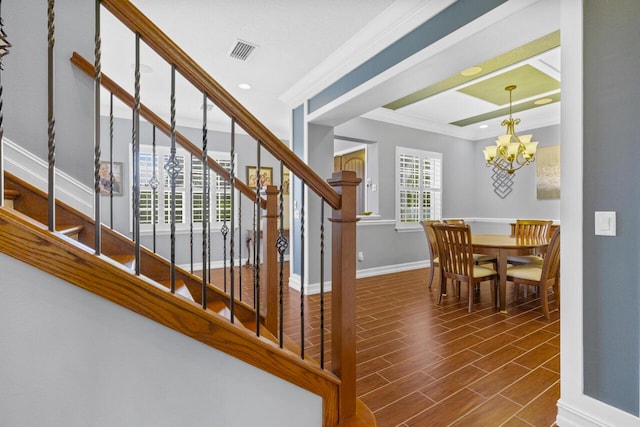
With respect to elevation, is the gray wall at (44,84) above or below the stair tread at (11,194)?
above

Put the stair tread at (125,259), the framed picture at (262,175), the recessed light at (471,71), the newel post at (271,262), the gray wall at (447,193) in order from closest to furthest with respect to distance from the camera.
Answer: the stair tread at (125,259)
the newel post at (271,262)
the recessed light at (471,71)
the gray wall at (447,193)
the framed picture at (262,175)

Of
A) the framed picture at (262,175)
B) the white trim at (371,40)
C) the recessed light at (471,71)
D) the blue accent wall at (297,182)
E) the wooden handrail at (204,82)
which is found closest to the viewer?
the wooden handrail at (204,82)

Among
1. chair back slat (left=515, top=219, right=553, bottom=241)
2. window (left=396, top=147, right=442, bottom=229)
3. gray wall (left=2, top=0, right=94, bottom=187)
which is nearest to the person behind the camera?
gray wall (left=2, top=0, right=94, bottom=187)

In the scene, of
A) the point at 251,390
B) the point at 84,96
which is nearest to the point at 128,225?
the point at 84,96

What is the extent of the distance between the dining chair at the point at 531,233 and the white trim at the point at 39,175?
4616 mm

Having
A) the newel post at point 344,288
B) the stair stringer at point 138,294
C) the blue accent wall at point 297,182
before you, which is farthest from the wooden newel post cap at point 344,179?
the blue accent wall at point 297,182

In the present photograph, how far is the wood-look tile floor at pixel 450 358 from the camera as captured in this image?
5.64ft

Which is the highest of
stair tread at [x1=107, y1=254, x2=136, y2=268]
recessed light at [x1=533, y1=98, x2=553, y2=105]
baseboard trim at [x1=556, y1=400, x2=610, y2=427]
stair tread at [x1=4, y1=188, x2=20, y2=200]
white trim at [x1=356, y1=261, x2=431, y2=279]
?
recessed light at [x1=533, y1=98, x2=553, y2=105]

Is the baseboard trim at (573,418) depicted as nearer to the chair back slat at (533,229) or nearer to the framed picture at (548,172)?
the chair back slat at (533,229)

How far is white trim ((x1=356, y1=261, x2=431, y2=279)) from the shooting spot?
4.85 meters

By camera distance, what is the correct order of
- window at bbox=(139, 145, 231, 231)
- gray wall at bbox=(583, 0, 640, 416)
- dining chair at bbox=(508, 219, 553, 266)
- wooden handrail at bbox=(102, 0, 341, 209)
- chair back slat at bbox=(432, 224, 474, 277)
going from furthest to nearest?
window at bbox=(139, 145, 231, 231) < dining chair at bbox=(508, 219, 553, 266) < chair back slat at bbox=(432, 224, 474, 277) < gray wall at bbox=(583, 0, 640, 416) < wooden handrail at bbox=(102, 0, 341, 209)

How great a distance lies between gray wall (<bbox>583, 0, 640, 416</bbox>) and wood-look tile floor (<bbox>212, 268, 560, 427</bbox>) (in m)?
0.46

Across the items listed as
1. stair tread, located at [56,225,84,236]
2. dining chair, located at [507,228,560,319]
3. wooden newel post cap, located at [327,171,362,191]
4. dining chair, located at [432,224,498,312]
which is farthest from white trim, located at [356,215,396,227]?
stair tread, located at [56,225,84,236]

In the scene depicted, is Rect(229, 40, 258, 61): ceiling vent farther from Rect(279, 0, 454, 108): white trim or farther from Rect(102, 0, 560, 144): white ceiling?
Rect(279, 0, 454, 108): white trim
